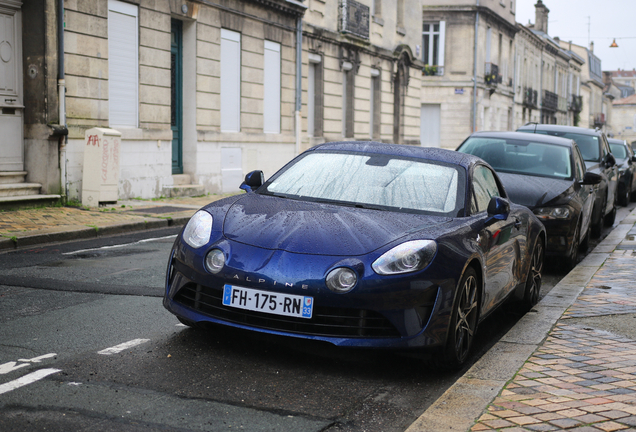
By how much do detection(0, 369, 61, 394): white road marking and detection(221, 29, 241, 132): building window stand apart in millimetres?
16293

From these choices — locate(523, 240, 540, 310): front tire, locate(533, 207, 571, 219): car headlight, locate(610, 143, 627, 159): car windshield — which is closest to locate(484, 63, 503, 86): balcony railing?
locate(610, 143, 627, 159): car windshield

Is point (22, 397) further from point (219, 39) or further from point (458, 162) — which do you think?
point (219, 39)

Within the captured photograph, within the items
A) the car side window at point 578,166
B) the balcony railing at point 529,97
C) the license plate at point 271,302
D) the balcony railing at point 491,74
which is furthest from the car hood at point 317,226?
the balcony railing at point 529,97

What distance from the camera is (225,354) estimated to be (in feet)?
16.5

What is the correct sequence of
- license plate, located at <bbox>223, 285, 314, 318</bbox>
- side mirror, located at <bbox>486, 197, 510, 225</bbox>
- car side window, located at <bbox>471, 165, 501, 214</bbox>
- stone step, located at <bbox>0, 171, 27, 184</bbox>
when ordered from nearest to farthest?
1. license plate, located at <bbox>223, 285, 314, 318</bbox>
2. side mirror, located at <bbox>486, 197, 510, 225</bbox>
3. car side window, located at <bbox>471, 165, 501, 214</bbox>
4. stone step, located at <bbox>0, 171, 27, 184</bbox>

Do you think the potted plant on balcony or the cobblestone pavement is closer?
the cobblestone pavement

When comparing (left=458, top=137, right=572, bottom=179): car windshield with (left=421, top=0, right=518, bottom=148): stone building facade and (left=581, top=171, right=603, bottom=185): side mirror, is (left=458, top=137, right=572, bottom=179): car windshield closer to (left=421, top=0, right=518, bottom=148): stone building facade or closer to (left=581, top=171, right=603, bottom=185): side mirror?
(left=581, top=171, right=603, bottom=185): side mirror

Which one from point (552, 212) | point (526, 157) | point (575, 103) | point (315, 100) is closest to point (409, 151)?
point (552, 212)

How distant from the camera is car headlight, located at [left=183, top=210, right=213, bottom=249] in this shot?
500 cm

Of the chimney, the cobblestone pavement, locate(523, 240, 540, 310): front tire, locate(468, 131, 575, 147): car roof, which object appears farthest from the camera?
the chimney

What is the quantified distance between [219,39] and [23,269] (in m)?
12.8

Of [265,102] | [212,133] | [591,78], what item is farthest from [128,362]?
[591,78]

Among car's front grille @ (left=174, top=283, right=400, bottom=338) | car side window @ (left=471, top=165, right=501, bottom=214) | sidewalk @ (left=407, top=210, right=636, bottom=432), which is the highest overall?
car side window @ (left=471, top=165, right=501, bottom=214)

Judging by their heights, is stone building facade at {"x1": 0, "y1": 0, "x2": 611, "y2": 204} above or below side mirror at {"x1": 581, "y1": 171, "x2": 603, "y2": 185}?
above
